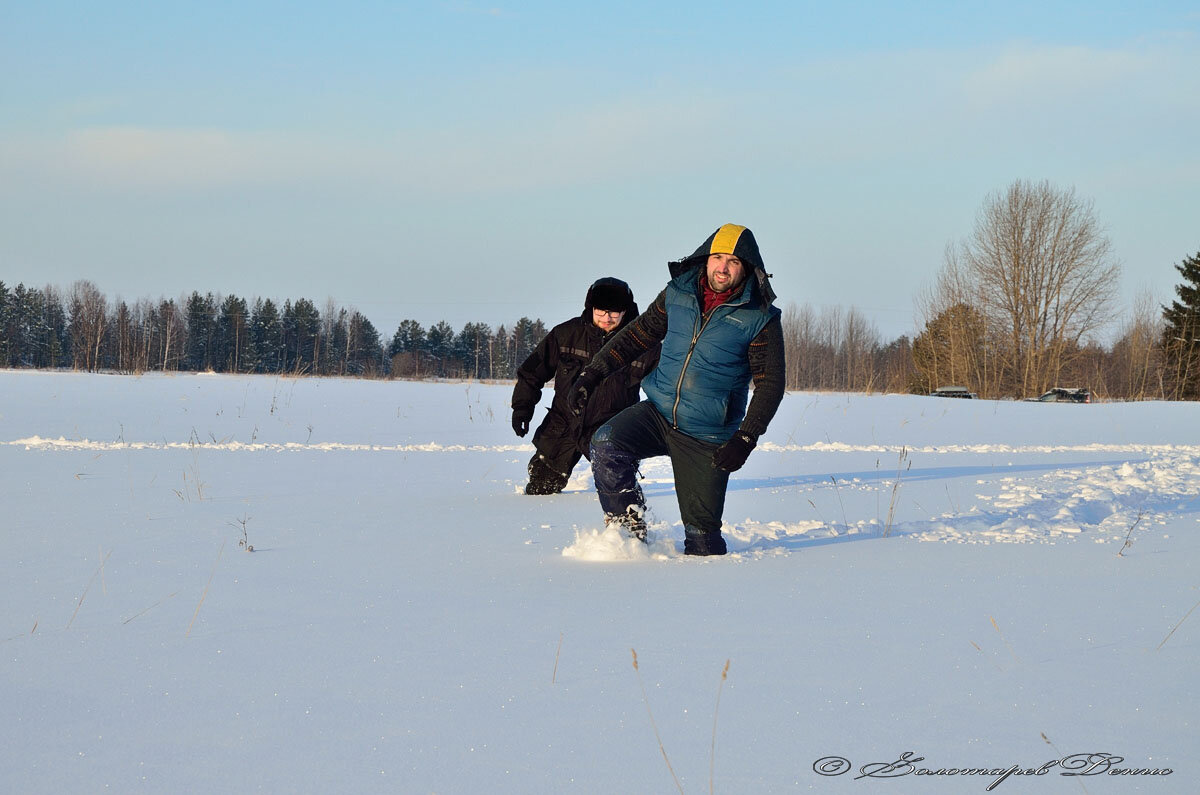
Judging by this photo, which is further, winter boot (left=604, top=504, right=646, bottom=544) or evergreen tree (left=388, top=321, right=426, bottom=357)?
evergreen tree (left=388, top=321, right=426, bottom=357)

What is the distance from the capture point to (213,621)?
113 inches

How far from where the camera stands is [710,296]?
14.1 feet

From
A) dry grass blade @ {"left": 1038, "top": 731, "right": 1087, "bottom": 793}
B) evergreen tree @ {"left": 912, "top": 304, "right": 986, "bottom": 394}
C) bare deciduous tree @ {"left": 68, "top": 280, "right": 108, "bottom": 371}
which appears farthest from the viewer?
bare deciduous tree @ {"left": 68, "top": 280, "right": 108, "bottom": 371}

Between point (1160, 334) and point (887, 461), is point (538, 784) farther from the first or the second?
point (1160, 334)

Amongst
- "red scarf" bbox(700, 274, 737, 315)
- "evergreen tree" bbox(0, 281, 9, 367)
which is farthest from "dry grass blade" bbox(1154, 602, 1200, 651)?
"evergreen tree" bbox(0, 281, 9, 367)

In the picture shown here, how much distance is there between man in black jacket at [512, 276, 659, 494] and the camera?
6.36m

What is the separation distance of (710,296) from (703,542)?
3.71ft

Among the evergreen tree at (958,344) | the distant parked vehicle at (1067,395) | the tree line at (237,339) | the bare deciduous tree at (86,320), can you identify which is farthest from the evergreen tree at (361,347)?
the distant parked vehicle at (1067,395)

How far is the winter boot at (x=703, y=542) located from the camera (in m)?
4.23

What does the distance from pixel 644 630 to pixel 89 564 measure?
92.4 inches

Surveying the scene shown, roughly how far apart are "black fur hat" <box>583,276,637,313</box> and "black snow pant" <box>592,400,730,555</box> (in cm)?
184

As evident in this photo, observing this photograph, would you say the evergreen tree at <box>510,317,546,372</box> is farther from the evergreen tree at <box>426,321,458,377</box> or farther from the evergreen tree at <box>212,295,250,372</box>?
the evergreen tree at <box>212,295,250,372</box>

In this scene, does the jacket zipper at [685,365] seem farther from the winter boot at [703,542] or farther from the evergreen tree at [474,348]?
the evergreen tree at [474,348]

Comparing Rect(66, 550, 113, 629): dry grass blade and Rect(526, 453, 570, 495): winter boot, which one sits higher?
Rect(526, 453, 570, 495): winter boot
